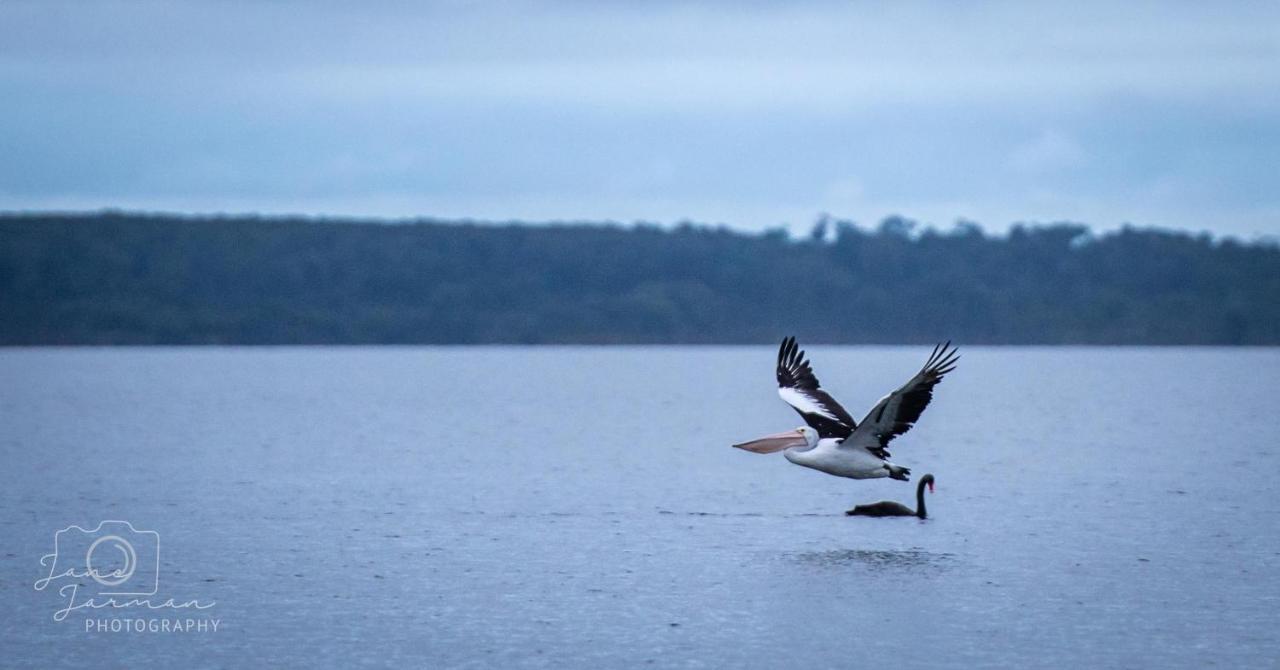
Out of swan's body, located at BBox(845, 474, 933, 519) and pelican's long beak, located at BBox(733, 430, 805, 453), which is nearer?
pelican's long beak, located at BBox(733, 430, 805, 453)

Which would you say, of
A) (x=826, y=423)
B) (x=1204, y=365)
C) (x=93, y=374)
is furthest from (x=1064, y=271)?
(x=826, y=423)

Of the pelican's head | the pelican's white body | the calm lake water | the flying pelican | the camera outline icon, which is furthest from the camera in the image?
the pelican's head

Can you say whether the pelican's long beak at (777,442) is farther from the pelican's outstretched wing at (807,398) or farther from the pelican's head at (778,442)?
the pelican's outstretched wing at (807,398)

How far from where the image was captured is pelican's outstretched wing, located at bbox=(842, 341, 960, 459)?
17.0 meters

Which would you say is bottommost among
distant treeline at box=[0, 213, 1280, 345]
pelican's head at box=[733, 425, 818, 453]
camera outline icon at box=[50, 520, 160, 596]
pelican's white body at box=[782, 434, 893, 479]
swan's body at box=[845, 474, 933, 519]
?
camera outline icon at box=[50, 520, 160, 596]

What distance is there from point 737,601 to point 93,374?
230 feet

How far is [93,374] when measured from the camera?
267 feet

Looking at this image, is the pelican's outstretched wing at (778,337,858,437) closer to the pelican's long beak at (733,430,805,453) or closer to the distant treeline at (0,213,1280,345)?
the pelican's long beak at (733,430,805,453)

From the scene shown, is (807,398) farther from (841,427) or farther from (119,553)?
(119,553)

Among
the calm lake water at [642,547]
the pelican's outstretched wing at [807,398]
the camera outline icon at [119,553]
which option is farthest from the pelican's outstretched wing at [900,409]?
the camera outline icon at [119,553]

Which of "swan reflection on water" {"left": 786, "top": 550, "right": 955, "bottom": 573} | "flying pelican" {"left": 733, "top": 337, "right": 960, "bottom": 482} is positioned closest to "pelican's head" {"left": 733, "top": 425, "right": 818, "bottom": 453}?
"flying pelican" {"left": 733, "top": 337, "right": 960, "bottom": 482}

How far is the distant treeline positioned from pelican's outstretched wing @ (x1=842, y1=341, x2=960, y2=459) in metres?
111

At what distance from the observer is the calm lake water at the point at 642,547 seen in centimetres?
1353

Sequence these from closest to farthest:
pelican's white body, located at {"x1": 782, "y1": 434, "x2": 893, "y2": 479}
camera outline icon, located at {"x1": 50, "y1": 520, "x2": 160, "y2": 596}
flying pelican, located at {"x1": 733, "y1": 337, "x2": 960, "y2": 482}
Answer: camera outline icon, located at {"x1": 50, "y1": 520, "x2": 160, "y2": 596}, flying pelican, located at {"x1": 733, "y1": 337, "x2": 960, "y2": 482}, pelican's white body, located at {"x1": 782, "y1": 434, "x2": 893, "y2": 479}
